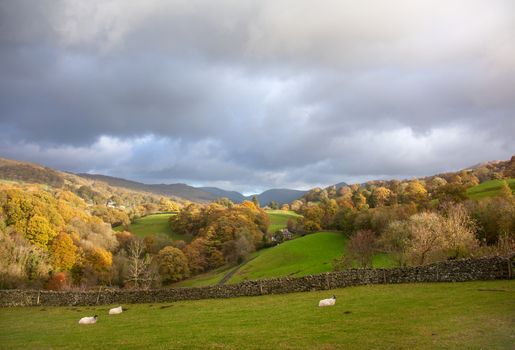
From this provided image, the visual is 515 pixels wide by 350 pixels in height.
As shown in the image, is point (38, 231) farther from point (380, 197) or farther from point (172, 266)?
A: point (380, 197)

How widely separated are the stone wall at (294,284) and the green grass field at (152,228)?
298 ft

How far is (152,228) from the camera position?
474 ft

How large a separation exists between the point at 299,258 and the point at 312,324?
66.1 m

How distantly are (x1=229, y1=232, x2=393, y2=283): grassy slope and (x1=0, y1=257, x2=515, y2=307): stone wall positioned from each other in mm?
33134

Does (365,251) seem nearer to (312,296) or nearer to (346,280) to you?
(346,280)

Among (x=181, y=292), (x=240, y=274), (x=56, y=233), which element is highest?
(x=56, y=233)

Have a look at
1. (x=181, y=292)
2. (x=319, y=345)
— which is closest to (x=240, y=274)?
(x=181, y=292)

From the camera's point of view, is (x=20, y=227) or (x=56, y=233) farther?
(x=56, y=233)

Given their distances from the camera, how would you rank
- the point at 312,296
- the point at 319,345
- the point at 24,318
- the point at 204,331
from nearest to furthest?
the point at 319,345, the point at 204,331, the point at 312,296, the point at 24,318

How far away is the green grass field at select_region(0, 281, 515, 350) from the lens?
591 inches

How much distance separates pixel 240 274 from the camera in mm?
80188

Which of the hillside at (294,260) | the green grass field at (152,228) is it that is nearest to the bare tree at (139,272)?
the hillside at (294,260)

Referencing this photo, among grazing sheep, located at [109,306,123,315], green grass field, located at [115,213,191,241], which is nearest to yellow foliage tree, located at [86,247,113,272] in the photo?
green grass field, located at [115,213,191,241]

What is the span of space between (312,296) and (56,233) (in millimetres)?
71930
